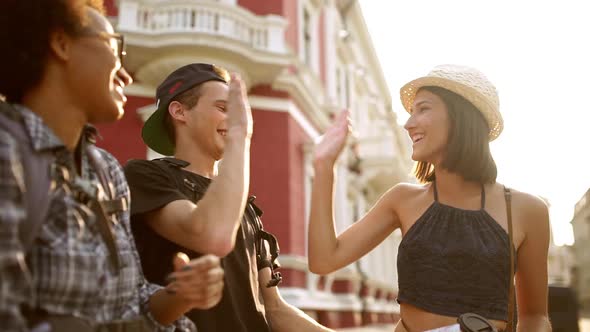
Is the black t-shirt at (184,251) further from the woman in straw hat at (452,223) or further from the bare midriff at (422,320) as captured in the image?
the bare midriff at (422,320)

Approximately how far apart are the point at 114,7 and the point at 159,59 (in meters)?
1.53

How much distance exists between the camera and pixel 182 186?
1991mm

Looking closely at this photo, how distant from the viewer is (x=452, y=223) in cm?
232

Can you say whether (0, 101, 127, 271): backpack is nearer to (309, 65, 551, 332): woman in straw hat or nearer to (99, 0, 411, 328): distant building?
(309, 65, 551, 332): woman in straw hat

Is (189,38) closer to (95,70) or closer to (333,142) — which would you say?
(333,142)

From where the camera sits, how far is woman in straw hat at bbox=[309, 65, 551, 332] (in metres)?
2.20

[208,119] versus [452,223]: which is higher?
[208,119]

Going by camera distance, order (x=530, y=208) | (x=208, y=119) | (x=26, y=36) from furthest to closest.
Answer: (x=530, y=208), (x=208, y=119), (x=26, y=36)

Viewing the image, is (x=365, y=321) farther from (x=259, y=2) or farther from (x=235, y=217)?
(x=235, y=217)

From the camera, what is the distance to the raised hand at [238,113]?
5.41 feet

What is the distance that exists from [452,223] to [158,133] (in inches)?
50.8

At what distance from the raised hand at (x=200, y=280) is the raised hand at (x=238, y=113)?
1.50 feet

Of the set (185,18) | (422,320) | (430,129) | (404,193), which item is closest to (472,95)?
(430,129)

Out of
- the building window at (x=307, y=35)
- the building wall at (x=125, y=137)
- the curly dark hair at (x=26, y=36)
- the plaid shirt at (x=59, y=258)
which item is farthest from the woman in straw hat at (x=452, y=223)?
the building window at (x=307, y=35)
